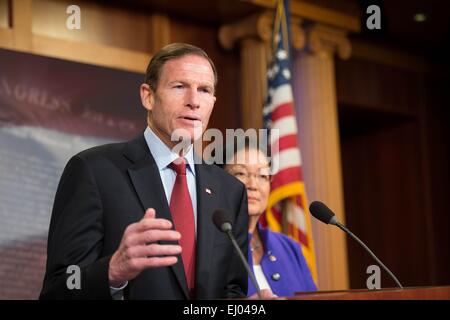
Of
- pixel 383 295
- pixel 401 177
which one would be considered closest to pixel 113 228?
pixel 383 295

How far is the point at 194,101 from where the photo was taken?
261 centimetres

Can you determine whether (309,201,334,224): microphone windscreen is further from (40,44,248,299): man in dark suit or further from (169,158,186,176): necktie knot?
(169,158,186,176): necktie knot

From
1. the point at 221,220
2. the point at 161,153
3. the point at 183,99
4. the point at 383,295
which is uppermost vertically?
the point at 183,99

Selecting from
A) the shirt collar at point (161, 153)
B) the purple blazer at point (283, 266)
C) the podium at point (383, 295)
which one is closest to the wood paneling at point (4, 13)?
the purple blazer at point (283, 266)

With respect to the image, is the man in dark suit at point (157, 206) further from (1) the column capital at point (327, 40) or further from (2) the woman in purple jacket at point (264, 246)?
(1) the column capital at point (327, 40)

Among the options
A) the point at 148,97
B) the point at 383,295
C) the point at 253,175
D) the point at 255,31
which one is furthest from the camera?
the point at 255,31

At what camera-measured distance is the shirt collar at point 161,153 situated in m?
2.61

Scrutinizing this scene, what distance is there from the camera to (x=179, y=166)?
2.60m

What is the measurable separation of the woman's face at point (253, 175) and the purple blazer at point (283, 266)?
0.48 ft

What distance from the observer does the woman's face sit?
13.6 ft

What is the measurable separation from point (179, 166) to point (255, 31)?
3.69 metres

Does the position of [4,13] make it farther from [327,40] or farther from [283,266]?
[327,40]

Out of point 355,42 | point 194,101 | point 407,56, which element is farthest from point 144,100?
point 407,56

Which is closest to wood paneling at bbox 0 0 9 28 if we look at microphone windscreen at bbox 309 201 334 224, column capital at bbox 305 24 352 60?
column capital at bbox 305 24 352 60
